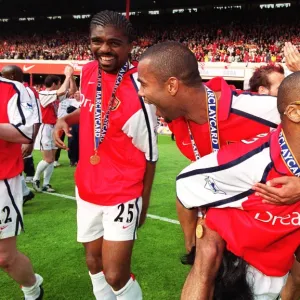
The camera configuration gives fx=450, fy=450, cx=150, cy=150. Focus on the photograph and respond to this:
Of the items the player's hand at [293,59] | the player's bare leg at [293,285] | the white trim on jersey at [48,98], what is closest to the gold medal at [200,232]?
the player's bare leg at [293,285]

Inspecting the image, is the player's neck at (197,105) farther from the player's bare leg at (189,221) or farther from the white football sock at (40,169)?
the white football sock at (40,169)

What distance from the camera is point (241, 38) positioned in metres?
26.8

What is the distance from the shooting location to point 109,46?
102 inches

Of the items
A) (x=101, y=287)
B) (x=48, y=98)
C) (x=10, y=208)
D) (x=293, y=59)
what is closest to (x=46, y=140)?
(x=48, y=98)

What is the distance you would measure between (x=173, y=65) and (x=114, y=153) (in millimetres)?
901

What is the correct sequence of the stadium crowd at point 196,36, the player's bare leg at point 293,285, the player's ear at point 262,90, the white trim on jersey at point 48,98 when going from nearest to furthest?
the player's bare leg at point 293,285 → the player's ear at point 262,90 → the white trim on jersey at point 48,98 → the stadium crowd at point 196,36

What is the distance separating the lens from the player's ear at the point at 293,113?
167 centimetres

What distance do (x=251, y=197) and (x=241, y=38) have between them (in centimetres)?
2646

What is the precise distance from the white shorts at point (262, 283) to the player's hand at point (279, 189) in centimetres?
39

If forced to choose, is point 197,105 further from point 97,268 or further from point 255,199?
point 97,268

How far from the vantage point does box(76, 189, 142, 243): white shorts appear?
2701 millimetres

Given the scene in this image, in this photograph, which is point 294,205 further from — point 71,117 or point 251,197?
point 71,117

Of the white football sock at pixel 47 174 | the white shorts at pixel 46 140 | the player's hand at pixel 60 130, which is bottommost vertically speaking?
the white football sock at pixel 47 174

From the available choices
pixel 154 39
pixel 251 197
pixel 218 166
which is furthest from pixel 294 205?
pixel 154 39
